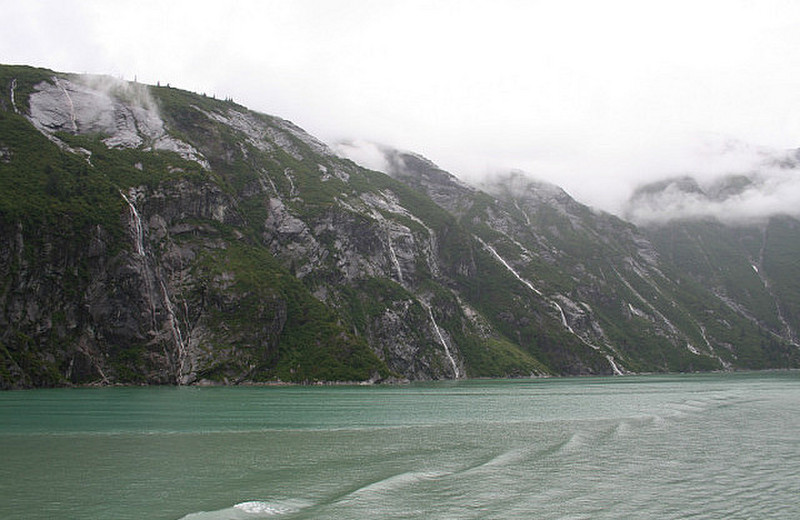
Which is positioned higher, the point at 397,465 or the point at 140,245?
the point at 140,245

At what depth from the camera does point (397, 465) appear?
38.5 meters

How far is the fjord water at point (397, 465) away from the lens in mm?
27328

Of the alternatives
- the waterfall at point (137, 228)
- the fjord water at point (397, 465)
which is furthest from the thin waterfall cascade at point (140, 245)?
the fjord water at point (397, 465)

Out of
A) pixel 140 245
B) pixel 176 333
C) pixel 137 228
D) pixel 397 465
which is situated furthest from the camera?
pixel 137 228

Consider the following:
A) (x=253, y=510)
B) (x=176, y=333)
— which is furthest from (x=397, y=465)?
(x=176, y=333)

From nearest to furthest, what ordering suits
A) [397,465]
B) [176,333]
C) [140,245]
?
Answer: [397,465]
[176,333]
[140,245]

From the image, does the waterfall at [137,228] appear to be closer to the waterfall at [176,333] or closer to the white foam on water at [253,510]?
the waterfall at [176,333]

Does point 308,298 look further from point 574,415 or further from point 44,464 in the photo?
point 44,464

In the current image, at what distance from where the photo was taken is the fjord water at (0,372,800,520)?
27328 millimetres

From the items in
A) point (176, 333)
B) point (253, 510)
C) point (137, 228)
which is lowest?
point (253, 510)

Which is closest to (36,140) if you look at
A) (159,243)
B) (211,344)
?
(159,243)

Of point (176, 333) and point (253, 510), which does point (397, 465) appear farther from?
point (176, 333)

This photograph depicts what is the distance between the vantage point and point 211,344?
157000 millimetres

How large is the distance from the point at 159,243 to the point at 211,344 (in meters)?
35.1
